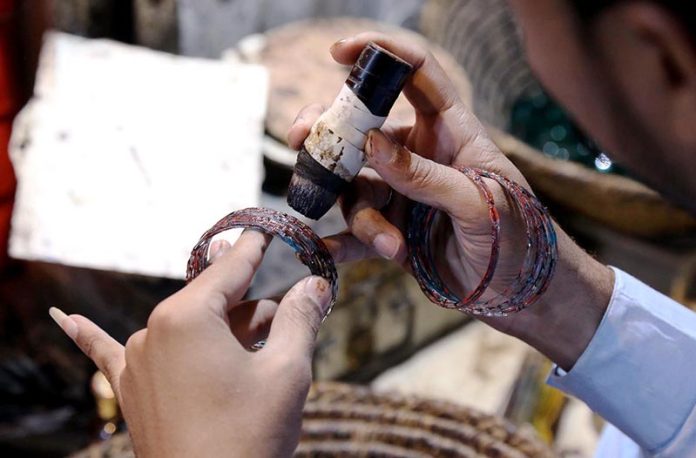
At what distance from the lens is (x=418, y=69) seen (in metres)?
0.68

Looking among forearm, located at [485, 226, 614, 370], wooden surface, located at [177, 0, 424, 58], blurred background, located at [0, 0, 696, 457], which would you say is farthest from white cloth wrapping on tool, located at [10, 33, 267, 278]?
forearm, located at [485, 226, 614, 370]

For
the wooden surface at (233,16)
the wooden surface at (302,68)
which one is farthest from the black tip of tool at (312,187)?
the wooden surface at (233,16)

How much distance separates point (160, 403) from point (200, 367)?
37mm

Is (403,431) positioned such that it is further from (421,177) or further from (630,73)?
(630,73)

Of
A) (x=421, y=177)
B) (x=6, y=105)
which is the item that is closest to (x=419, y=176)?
(x=421, y=177)

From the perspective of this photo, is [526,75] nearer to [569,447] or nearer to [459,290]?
[569,447]

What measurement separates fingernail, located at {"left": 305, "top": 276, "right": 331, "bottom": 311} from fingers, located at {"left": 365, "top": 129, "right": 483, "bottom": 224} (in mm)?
98

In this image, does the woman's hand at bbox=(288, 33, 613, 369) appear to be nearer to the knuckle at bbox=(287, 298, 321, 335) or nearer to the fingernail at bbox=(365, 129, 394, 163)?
the fingernail at bbox=(365, 129, 394, 163)

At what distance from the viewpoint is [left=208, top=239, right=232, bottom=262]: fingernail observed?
2.14 ft

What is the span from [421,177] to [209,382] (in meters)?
0.24

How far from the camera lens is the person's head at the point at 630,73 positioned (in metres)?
0.39

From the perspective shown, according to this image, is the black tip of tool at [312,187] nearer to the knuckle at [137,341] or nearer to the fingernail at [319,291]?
the fingernail at [319,291]

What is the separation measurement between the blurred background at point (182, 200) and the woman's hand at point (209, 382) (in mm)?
422

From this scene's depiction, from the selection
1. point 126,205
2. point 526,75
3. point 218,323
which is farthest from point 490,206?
point 526,75
